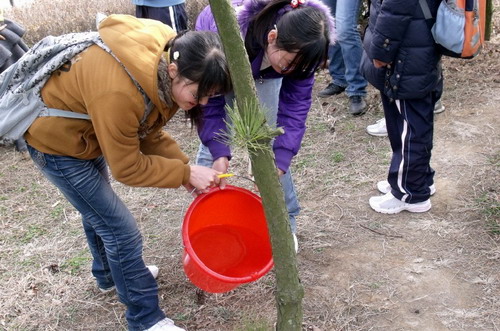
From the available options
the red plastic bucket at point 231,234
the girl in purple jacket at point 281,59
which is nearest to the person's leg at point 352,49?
the girl in purple jacket at point 281,59

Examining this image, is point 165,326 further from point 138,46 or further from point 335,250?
point 138,46

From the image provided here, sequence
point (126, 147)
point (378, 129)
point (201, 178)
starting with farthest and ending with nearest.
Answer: point (378, 129)
point (201, 178)
point (126, 147)

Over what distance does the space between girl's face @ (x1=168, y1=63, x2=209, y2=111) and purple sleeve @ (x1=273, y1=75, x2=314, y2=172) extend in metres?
0.61

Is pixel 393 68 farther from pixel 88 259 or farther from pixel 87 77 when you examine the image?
pixel 88 259

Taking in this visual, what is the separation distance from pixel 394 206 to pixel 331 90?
1.75 meters

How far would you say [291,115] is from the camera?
2.36 meters

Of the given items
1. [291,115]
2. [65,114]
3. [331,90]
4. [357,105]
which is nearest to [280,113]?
[291,115]

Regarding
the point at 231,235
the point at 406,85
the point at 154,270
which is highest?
the point at 406,85

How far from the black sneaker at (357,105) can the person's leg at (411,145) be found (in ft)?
Answer: 4.13

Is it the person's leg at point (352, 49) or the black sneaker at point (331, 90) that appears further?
the black sneaker at point (331, 90)

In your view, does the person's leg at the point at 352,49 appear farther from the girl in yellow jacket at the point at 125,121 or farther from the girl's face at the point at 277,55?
the girl in yellow jacket at the point at 125,121

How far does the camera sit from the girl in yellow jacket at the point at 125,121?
5.61 ft

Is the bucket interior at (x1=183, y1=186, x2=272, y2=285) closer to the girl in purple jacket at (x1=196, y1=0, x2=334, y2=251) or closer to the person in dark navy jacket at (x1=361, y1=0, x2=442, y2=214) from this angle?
the girl in purple jacket at (x1=196, y1=0, x2=334, y2=251)

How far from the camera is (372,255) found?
105 inches
